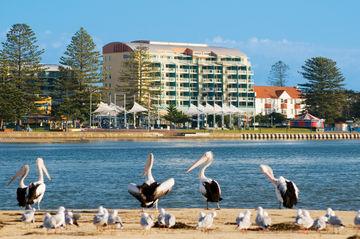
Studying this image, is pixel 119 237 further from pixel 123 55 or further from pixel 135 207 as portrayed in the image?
pixel 123 55

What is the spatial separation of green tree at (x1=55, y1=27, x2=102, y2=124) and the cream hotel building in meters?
37.3

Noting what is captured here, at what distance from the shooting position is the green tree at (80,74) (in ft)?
436

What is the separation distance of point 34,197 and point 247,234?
660 cm

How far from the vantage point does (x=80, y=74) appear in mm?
133500

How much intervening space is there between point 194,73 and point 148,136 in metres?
55.5

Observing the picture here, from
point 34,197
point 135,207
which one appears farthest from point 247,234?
point 135,207

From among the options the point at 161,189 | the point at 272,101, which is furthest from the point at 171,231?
the point at 272,101

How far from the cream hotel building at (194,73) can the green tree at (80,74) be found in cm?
3732

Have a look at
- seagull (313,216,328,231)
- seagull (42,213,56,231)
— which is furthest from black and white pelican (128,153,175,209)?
seagull (313,216,328,231)

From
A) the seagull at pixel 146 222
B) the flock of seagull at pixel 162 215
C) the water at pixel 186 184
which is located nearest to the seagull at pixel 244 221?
the flock of seagull at pixel 162 215

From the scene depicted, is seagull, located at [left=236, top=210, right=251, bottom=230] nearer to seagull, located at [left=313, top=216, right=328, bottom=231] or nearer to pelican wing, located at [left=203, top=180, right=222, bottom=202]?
seagull, located at [left=313, top=216, right=328, bottom=231]

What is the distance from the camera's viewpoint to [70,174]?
5056cm

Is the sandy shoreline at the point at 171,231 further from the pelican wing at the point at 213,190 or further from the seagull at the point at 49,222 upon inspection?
the pelican wing at the point at 213,190

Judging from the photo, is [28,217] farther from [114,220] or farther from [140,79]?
[140,79]
